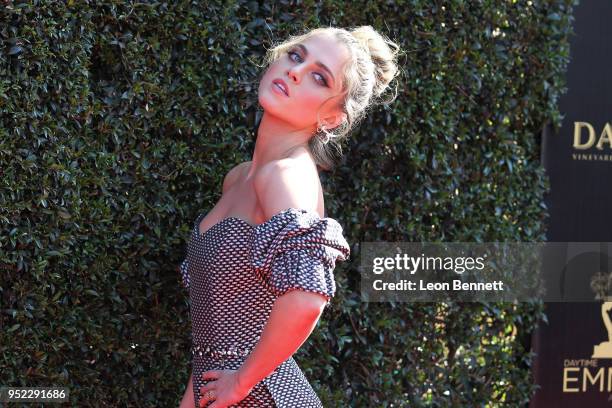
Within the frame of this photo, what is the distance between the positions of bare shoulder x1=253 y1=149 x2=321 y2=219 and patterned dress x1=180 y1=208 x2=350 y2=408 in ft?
0.13

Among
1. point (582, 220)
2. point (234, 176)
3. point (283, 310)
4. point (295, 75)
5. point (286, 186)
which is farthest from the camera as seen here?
point (582, 220)

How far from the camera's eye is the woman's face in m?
2.44

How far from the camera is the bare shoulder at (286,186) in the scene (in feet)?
7.29

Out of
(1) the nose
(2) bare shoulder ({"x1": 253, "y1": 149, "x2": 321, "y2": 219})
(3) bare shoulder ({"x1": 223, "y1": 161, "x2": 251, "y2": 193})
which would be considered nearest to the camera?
(2) bare shoulder ({"x1": 253, "y1": 149, "x2": 321, "y2": 219})

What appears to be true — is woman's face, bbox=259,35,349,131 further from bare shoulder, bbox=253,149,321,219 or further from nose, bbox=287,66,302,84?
bare shoulder, bbox=253,149,321,219

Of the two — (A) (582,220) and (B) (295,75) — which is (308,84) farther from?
(A) (582,220)

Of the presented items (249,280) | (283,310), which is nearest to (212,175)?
(249,280)

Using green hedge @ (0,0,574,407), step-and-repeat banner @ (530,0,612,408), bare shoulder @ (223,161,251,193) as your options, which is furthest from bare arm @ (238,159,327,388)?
step-and-repeat banner @ (530,0,612,408)

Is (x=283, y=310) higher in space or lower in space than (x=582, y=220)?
lower

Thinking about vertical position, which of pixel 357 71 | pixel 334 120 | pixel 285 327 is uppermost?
pixel 357 71

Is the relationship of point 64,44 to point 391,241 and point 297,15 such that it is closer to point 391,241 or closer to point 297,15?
point 297,15

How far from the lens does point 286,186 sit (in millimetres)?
2238

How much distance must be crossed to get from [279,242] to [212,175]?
3.83 feet

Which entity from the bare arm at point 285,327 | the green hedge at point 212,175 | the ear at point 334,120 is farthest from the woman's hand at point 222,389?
the green hedge at point 212,175
